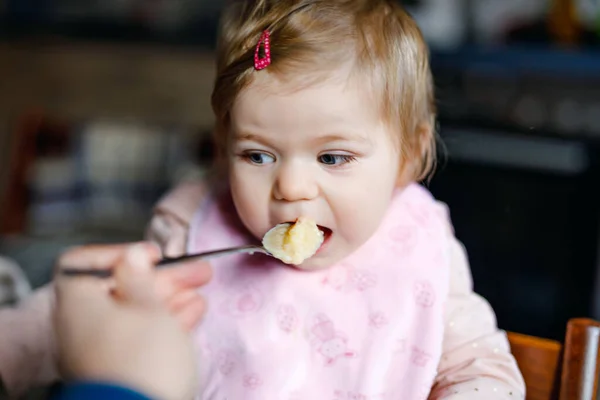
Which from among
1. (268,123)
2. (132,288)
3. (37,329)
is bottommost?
(37,329)

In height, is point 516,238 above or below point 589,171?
below

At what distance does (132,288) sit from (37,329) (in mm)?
308

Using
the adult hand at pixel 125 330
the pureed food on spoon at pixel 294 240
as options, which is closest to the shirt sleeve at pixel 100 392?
the adult hand at pixel 125 330

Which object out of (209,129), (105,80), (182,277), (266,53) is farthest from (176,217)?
(105,80)

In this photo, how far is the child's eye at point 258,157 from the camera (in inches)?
25.3

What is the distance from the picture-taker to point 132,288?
51 cm

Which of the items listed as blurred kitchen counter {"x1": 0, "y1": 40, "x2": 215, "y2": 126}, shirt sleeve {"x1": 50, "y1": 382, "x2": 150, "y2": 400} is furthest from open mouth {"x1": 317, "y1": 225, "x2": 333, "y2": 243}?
blurred kitchen counter {"x1": 0, "y1": 40, "x2": 215, "y2": 126}

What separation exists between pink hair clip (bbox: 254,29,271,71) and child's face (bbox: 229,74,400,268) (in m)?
0.01

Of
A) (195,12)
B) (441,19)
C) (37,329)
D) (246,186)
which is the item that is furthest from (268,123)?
(195,12)

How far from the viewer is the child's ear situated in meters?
0.71

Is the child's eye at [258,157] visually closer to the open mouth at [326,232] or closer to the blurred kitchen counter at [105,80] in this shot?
the open mouth at [326,232]

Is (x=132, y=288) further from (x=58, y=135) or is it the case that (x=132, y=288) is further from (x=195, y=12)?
(x=195, y=12)

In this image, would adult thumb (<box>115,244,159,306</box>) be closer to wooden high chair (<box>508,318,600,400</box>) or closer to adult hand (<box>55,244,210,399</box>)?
adult hand (<box>55,244,210,399</box>)

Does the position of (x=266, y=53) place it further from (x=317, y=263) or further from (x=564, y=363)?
(x=564, y=363)
